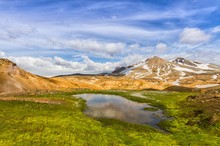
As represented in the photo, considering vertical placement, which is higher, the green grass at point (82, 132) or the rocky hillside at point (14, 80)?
the rocky hillside at point (14, 80)

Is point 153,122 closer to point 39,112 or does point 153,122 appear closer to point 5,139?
point 39,112

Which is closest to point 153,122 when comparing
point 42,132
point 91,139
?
point 91,139

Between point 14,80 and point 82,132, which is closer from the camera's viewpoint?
point 82,132

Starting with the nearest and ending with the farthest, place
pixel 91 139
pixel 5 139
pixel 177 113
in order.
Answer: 1. pixel 5 139
2. pixel 91 139
3. pixel 177 113

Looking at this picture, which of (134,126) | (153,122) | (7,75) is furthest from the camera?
(7,75)

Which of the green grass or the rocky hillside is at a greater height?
the rocky hillside

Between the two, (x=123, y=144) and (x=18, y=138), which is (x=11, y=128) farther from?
(x=123, y=144)

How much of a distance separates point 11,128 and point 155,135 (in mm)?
22133

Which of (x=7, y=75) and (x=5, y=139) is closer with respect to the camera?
(x=5, y=139)

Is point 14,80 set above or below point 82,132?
above

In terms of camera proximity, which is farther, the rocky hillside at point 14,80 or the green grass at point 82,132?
the rocky hillside at point 14,80

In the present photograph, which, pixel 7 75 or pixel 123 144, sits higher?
pixel 7 75

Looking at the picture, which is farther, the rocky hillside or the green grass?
the rocky hillside

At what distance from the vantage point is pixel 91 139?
1387 inches
